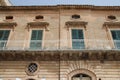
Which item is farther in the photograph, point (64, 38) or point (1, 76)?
point (64, 38)

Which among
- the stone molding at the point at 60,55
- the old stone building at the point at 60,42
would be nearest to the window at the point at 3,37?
the old stone building at the point at 60,42

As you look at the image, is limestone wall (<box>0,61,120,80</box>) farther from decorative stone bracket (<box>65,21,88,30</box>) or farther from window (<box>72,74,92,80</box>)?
decorative stone bracket (<box>65,21,88,30</box>)

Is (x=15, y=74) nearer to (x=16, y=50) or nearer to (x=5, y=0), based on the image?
(x=16, y=50)

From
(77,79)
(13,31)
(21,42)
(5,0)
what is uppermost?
(5,0)

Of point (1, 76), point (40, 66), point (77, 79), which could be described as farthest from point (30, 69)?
point (77, 79)

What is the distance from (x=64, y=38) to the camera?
18.7 metres

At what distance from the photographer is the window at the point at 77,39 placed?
18.1 meters

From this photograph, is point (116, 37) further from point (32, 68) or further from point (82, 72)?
point (32, 68)

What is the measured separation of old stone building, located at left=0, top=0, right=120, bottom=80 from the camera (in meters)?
16.3

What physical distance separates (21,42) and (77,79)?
5.10 metres

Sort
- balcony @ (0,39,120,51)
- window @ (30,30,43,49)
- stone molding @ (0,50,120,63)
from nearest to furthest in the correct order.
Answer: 1. stone molding @ (0,50,120,63)
2. balcony @ (0,39,120,51)
3. window @ (30,30,43,49)

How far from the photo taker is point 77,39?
18.4 m

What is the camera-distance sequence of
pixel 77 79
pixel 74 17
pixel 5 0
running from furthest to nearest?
pixel 5 0 → pixel 74 17 → pixel 77 79

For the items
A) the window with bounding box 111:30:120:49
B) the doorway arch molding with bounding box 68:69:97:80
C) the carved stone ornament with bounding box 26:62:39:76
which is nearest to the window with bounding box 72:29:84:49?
the doorway arch molding with bounding box 68:69:97:80
